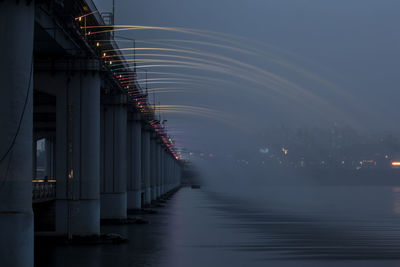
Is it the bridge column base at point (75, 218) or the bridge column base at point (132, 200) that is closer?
the bridge column base at point (75, 218)

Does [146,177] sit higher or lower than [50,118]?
lower

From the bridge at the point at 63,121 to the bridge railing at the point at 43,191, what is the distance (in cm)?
6

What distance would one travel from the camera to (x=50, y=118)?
7619 cm

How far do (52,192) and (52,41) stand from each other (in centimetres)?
1040

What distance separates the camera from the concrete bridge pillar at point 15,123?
25516 mm

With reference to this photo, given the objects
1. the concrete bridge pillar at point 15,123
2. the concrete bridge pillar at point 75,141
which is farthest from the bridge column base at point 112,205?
the concrete bridge pillar at point 15,123

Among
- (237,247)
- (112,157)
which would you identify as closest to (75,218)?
(237,247)

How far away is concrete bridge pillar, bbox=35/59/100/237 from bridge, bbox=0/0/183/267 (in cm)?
6

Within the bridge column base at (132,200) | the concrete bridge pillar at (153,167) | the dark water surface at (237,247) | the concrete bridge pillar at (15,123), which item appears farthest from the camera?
the concrete bridge pillar at (153,167)

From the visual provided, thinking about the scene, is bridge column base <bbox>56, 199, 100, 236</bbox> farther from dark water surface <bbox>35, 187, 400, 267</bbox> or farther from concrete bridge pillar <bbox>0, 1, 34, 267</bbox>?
concrete bridge pillar <bbox>0, 1, 34, 267</bbox>

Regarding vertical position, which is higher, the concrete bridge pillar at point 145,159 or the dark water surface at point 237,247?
the concrete bridge pillar at point 145,159

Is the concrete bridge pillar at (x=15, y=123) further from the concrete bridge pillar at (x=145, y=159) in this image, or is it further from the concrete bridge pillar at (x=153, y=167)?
the concrete bridge pillar at (x=153, y=167)

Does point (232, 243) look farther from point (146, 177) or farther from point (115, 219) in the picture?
point (146, 177)

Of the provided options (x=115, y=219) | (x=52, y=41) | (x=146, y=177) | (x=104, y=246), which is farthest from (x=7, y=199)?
(x=146, y=177)
